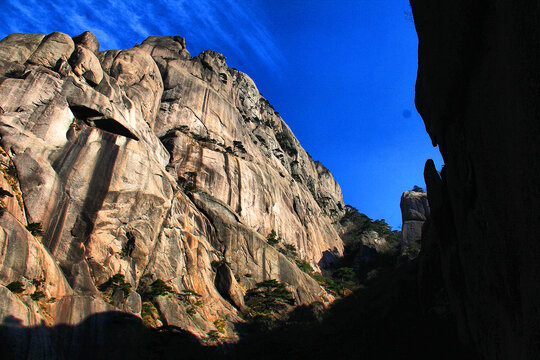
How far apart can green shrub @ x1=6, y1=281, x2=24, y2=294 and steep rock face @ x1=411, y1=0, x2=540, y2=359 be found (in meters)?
16.0

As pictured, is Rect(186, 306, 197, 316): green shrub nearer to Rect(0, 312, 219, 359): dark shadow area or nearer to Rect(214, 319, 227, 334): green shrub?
Rect(214, 319, 227, 334): green shrub

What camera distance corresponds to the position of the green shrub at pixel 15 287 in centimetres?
1485

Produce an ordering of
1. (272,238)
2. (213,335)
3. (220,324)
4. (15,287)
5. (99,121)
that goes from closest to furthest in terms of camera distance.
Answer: (15,287), (213,335), (220,324), (99,121), (272,238)

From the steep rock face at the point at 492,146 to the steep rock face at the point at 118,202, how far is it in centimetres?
1473

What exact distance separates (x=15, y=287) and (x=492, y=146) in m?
16.6

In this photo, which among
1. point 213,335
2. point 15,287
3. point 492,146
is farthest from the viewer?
point 213,335

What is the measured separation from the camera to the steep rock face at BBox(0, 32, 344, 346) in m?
18.6

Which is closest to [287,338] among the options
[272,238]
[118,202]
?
[118,202]

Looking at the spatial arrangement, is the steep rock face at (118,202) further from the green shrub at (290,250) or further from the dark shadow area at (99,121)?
the green shrub at (290,250)

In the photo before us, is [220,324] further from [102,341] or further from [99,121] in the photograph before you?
[99,121]

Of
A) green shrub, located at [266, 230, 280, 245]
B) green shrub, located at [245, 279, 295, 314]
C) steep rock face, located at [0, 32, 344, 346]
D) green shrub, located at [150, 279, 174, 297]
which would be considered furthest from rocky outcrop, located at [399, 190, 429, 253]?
green shrub, located at [150, 279, 174, 297]

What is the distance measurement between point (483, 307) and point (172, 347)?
1397 centimetres

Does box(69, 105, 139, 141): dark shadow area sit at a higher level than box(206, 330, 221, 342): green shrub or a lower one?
higher

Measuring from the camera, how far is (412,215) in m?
60.2
